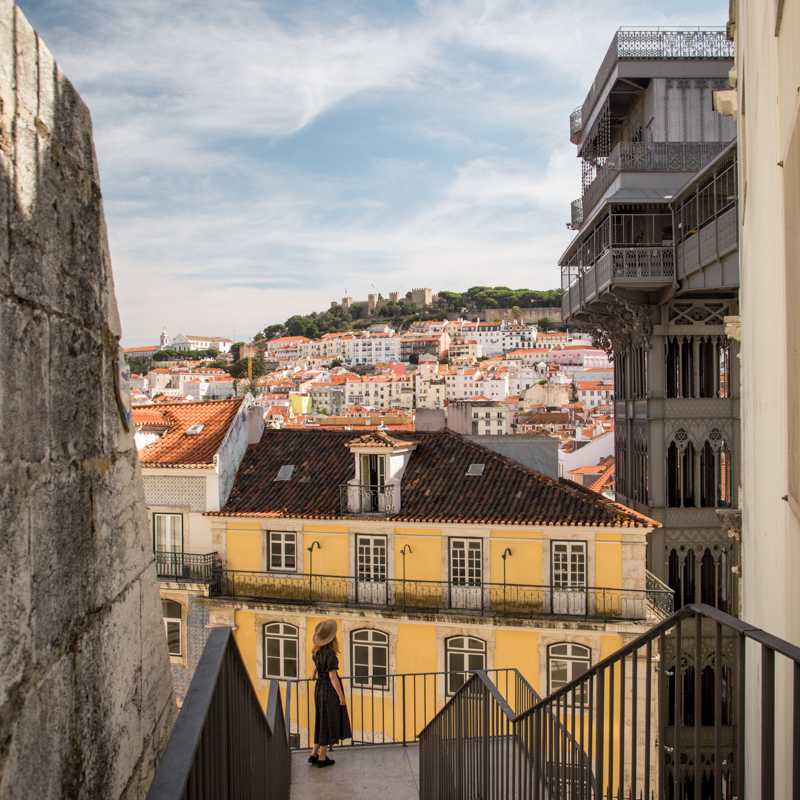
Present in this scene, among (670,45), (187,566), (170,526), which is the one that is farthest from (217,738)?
(670,45)

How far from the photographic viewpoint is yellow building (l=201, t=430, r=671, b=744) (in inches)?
626

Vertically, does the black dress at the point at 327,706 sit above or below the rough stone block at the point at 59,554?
below

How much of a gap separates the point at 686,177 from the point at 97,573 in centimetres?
1932

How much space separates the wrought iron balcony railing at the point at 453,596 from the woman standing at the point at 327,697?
9.78 metres

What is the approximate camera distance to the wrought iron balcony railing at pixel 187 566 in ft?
59.4

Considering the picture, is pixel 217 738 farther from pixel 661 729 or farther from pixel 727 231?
pixel 727 231

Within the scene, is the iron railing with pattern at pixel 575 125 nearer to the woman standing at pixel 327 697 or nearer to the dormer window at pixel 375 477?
the dormer window at pixel 375 477

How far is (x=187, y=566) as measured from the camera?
18266 mm

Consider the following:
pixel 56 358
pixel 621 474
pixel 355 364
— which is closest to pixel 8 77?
pixel 56 358

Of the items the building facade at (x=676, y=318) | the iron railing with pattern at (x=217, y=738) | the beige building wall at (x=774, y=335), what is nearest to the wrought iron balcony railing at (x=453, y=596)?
the building facade at (x=676, y=318)

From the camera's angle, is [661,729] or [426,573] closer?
[661,729]

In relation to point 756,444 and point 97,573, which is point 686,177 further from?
point 97,573

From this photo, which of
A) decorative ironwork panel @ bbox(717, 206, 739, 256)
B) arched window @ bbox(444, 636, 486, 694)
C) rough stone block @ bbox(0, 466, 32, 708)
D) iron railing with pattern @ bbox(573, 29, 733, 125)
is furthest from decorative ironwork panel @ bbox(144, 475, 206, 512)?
rough stone block @ bbox(0, 466, 32, 708)

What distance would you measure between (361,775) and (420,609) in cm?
998
